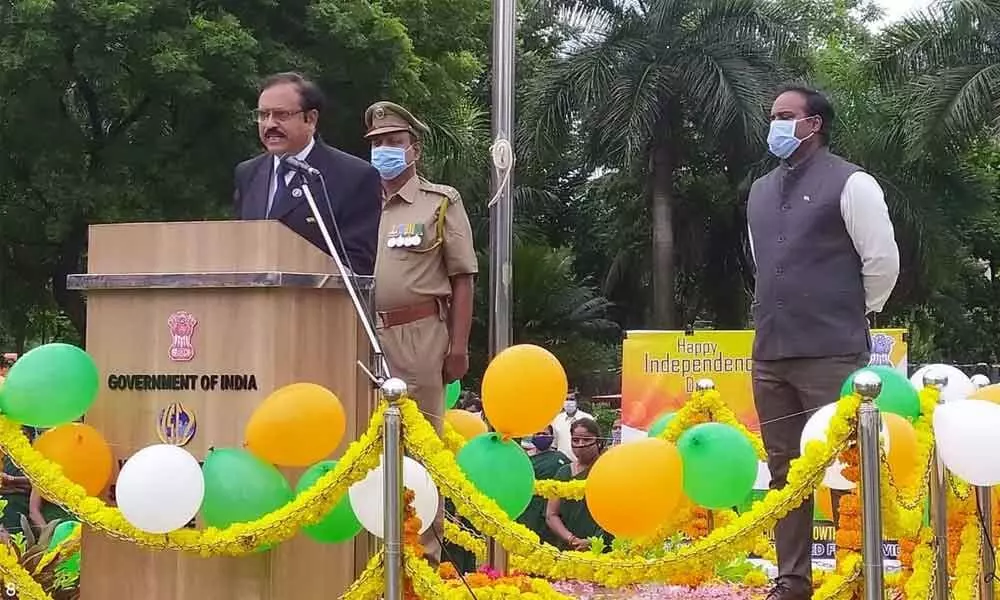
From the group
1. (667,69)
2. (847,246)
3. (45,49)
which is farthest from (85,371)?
(667,69)

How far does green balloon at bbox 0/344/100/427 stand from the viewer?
11.1 ft

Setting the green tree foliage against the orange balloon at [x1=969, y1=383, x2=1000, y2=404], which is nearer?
the orange balloon at [x1=969, y1=383, x2=1000, y2=404]

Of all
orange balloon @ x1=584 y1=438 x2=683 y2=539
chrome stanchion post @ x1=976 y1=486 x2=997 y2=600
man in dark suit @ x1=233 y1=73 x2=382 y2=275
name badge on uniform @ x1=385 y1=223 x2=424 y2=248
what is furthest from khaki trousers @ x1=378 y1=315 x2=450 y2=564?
chrome stanchion post @ x1=976 y1=486 x2=997 y2=600

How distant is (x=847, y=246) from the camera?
4.16 m

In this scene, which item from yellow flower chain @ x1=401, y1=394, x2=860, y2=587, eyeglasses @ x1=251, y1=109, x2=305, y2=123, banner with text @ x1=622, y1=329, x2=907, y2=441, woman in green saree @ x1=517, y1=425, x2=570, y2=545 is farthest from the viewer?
banner with text @ x1=622, y1=329, x2=907, y2=441

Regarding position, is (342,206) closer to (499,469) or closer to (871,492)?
→ (499,469)

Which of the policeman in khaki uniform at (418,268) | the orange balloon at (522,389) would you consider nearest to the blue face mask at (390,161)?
the policeman in khaki uniform at (418,268)

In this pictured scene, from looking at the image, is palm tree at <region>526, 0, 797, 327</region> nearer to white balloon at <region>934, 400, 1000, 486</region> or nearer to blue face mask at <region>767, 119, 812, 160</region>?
Answer: blue face mask at <region>767, 119, 812, 160</region>

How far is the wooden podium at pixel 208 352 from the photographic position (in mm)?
3354

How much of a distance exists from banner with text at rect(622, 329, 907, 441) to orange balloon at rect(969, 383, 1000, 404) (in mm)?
3501

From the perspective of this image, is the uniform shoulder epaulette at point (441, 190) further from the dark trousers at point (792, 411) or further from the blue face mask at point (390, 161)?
the dark trousers at point (792, 411)

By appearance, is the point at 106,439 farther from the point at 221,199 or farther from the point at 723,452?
the point at 221,199

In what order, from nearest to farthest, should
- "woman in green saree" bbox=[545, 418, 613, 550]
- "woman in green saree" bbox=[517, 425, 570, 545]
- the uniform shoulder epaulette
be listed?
1. the uniform shoulder epaulette
2. "woman in green saree" bbox=[545, 418, 613, 550]
3. "woman in green saree" bbox=[517, 425, 570, 545]

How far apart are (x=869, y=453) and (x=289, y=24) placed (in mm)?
15078
